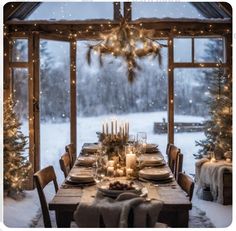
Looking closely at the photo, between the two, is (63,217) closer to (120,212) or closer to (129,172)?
(120,212)

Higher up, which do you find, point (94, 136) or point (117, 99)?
point (117, 99)

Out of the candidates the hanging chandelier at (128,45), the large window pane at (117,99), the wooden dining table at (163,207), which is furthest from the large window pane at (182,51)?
the wooden dining table at (163,207)

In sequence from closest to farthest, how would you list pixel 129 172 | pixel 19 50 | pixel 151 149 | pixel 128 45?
pixel 129 172 < pixel 128 45 < pixel 151 149 < pixel 19 50

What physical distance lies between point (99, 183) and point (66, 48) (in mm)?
3398

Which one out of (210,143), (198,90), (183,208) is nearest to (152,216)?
(183,208)

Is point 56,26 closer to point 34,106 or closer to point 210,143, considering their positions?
point 34,106

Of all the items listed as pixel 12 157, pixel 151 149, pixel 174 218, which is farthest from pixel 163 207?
pixel 12 157

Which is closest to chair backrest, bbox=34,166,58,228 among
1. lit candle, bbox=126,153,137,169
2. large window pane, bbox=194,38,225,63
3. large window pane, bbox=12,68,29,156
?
lit candle, bbox=126,153,137,169

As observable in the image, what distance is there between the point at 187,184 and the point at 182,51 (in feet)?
10.9

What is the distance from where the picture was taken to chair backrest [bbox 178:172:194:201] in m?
2.61

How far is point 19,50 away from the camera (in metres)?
5.62

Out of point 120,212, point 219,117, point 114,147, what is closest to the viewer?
point 120,212

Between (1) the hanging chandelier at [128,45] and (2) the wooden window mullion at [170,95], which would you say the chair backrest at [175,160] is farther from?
(2) the wooden window mullion at [170,95]

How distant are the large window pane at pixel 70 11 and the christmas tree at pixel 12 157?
4.51ft
